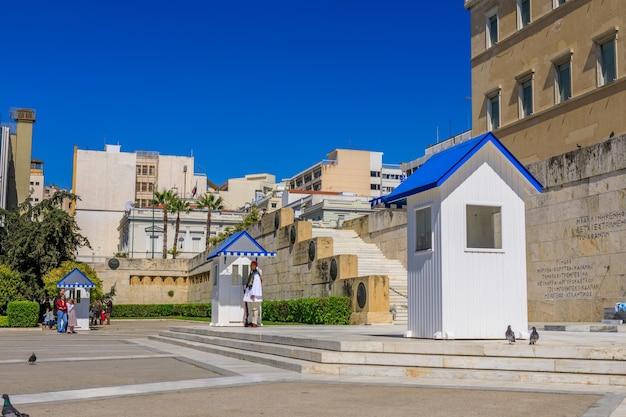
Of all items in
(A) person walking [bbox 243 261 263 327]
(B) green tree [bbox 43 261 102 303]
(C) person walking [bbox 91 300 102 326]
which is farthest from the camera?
(C) person walking [bbox 91 300 102 326]

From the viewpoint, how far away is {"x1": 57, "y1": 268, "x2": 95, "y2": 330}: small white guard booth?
1346 inches

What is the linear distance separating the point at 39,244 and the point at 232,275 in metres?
22.0

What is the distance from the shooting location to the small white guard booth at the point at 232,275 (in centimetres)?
2353

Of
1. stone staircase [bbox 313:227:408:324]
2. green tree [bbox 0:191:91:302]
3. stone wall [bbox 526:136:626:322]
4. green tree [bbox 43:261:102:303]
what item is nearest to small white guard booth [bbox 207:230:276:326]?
stone staircase [bbox 313:227:408:324]

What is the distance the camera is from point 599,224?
20.8 metres

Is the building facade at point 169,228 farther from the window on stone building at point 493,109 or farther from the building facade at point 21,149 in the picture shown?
the window on stone building at point 493,109

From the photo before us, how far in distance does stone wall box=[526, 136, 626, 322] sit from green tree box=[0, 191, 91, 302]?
2774 cm

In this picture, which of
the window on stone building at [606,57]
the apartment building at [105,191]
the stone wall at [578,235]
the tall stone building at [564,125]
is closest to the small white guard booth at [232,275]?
the stone wall at [578,235]

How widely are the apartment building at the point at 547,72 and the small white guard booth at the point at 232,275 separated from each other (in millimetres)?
13522

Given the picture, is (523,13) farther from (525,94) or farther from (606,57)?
(606,57)

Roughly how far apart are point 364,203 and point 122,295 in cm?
2717

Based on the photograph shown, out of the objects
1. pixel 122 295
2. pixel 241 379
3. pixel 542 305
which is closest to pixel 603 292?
pixel 542 305

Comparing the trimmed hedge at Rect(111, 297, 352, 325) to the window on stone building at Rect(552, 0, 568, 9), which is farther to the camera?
the window on stone building at Rect(552, 0, 568, 9)

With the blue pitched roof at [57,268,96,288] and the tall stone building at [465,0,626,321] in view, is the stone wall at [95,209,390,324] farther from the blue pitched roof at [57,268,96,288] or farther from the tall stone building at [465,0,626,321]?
the blue pitched roof at [57,268,96,288]
